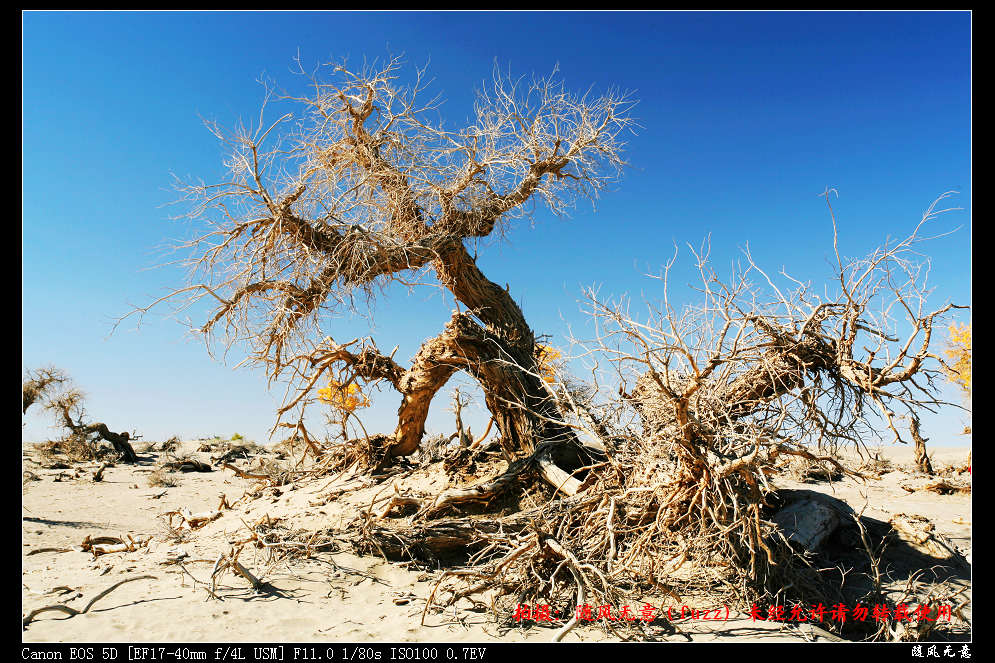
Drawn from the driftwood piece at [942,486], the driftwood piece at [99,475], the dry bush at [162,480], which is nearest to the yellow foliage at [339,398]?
the dry bush at [162,480]

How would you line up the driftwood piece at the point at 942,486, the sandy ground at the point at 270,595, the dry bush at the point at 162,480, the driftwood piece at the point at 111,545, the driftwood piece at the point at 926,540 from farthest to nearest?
→ the dry bush at the point at 162,480 < the driftwood piece at the point at 942,486 < the driftwood piece at the point at 111,545 < the driftwood piece at the point at 926,540 < the sandy ground at the point at 270,595

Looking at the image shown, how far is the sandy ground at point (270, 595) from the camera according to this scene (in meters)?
4.49

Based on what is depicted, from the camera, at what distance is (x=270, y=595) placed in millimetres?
5285

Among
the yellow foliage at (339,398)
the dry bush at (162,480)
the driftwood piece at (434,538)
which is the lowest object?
the dry bush at (162,480)

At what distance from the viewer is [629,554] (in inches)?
205

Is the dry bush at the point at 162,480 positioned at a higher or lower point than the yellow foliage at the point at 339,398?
lower

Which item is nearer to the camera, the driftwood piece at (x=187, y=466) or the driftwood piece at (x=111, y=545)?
the driftwood piece at (x=111, y=545)

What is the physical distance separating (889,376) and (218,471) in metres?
15.6

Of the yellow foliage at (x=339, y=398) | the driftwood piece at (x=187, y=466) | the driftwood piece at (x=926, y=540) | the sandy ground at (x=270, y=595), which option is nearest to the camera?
the sandy ground at (x=270, y=595)

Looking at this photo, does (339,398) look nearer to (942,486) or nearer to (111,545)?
(111,545)

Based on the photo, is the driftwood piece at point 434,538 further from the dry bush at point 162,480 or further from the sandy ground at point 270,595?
the dry bush at point 162,480

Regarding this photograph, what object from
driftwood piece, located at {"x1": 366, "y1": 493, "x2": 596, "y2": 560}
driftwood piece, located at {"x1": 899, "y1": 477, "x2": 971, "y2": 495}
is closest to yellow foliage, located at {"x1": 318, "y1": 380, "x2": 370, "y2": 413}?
driftwood piece, located at {"x1": 366, "y1": 493, "x2": 596, "y2": 560}

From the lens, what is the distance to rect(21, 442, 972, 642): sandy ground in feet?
14.7

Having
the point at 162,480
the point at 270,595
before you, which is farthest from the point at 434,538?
the point at 162,480
